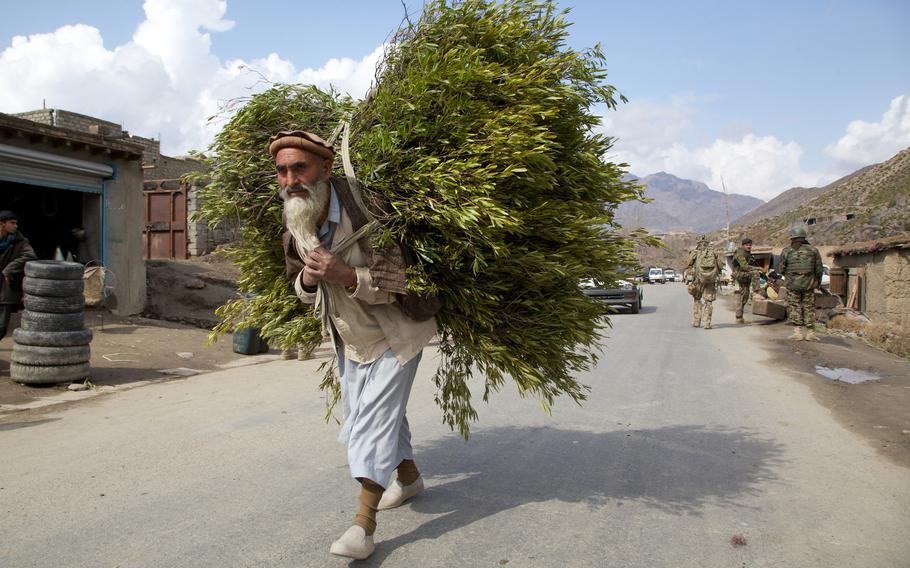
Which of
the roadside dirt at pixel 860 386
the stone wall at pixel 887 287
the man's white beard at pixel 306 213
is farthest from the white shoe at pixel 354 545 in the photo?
the stone wall at pixel 887 287

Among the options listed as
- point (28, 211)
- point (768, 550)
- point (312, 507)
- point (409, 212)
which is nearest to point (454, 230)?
point (409, 212)

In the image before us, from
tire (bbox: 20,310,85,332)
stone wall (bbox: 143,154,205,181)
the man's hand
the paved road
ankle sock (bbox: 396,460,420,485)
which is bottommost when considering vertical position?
the paved road

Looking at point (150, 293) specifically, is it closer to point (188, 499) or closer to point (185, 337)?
point (185, 337)

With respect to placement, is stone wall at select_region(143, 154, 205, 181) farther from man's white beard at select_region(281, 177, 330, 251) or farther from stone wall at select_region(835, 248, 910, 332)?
man's white beard at select_region(281, 177, 330, 251)

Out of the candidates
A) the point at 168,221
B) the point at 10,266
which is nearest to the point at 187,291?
the point at 168,221

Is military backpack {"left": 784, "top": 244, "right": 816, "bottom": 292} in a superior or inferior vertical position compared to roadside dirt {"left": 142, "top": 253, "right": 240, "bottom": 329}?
superior

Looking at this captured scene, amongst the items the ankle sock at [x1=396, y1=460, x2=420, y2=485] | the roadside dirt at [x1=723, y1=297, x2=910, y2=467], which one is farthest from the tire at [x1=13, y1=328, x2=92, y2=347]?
the roadside dirt at [x1=723, y1=297, x2=910, y2=467]

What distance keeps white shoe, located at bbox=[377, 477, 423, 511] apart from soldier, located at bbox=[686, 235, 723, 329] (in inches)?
493

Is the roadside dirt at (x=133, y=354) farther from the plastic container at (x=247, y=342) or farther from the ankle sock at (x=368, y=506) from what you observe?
the ankle sock at (x=368, y=506)

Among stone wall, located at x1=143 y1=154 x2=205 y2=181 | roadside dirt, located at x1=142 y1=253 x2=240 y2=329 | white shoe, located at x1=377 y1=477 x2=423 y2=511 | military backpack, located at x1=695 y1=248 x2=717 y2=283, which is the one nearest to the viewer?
white shoe, located at x1=377 y1=477 x2=423 y2=511

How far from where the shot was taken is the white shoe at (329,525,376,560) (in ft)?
9.78

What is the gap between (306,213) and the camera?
120 inches

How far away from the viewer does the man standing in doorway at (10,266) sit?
786cm

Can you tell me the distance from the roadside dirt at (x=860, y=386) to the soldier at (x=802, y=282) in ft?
1.28
